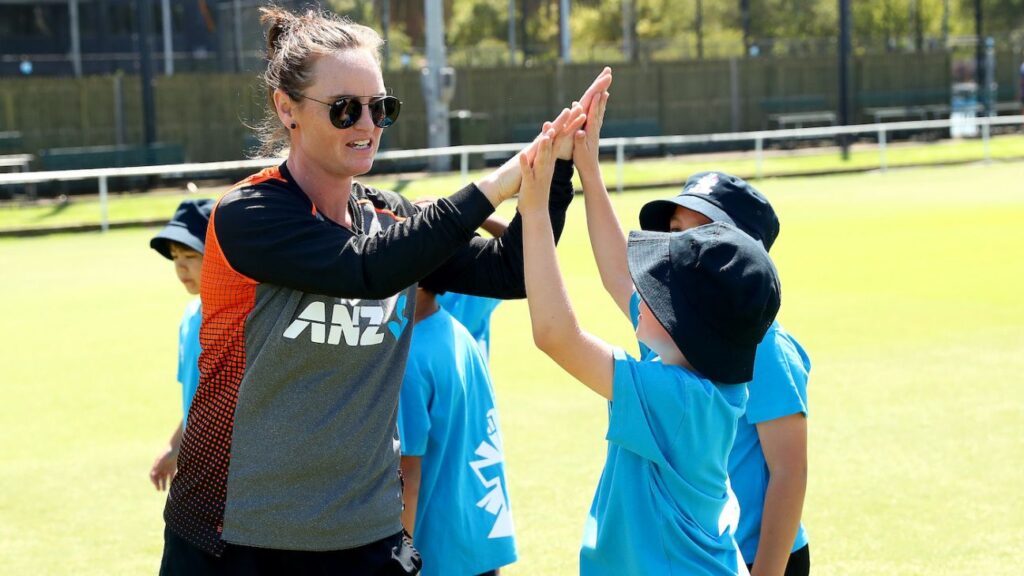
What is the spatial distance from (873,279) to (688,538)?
1225 centimetres

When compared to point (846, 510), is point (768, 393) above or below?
above

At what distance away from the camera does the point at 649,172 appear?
30.5 metres

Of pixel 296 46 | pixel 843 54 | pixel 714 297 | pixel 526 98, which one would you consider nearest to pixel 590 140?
pixel 714 297

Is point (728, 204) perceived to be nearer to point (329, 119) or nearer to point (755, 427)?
point (755, 427)

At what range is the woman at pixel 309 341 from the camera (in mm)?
2980

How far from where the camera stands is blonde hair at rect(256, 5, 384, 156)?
316 cm

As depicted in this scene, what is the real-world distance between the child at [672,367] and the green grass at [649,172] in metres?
21.0

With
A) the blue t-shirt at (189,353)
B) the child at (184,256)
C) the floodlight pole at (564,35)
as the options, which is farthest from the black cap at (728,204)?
the floodlight pole at (564,35)

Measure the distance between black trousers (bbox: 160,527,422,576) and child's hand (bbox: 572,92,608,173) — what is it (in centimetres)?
103

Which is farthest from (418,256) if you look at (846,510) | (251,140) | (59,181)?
(251,140)

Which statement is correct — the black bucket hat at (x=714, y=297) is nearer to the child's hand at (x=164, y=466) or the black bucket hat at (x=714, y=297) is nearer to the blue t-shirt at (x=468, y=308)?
the blue t-shirt at (x=468, y=308)

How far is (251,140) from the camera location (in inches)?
1373

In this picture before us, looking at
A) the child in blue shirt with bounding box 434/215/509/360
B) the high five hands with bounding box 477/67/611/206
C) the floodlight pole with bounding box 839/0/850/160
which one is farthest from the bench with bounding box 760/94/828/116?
the high five hands with bounding box 477/67/611/206

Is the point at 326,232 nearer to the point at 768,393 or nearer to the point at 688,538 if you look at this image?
the point at 688,538
